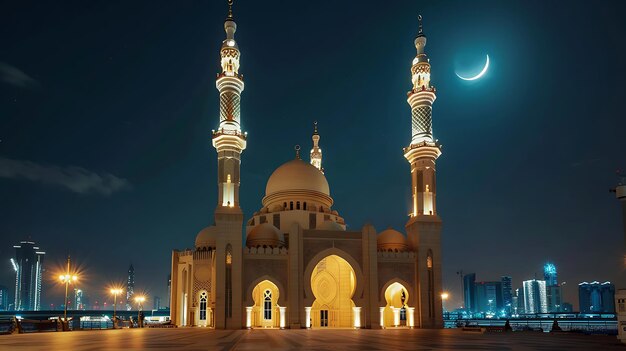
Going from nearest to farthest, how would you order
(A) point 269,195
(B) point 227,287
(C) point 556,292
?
(B) point 227,287 → (A) point 269,195 → (C) point 556,292

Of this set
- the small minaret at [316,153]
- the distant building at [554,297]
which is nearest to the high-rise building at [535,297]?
the distant building at [554,297]

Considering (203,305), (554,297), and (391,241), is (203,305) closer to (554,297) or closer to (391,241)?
(391,241)

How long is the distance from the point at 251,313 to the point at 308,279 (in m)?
5.27

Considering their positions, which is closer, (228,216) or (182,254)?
(228,216)

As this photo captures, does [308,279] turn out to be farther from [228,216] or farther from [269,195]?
[269,195]

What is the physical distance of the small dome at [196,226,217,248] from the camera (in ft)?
179

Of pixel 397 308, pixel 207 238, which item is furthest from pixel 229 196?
pixel 397 308

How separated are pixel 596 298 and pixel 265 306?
422ft

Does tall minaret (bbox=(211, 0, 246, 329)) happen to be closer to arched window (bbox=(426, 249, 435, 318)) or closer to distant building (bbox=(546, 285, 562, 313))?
arched window (bbox=(426, 249, 435, 318))

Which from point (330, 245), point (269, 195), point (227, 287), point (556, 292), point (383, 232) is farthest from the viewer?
point (556, 292)

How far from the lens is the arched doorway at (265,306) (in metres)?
48.8

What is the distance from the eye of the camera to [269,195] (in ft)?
194

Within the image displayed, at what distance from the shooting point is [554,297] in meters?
166

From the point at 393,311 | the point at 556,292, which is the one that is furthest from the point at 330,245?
the point at 556,292
